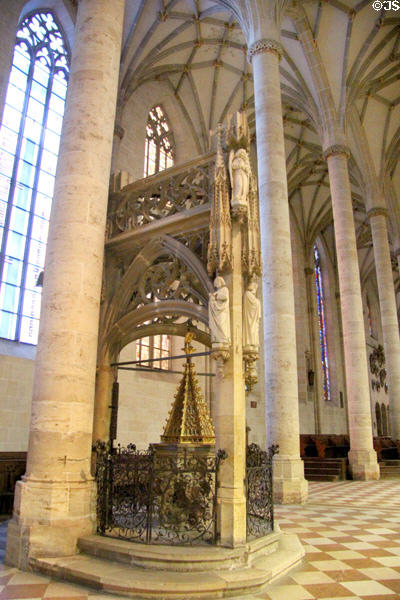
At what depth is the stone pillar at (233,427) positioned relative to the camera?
471 cm

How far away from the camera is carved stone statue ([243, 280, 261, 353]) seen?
5.41 m

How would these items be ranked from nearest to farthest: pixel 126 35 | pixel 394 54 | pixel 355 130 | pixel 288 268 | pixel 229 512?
pixel 229 512
pixel 288 268
pixel 126 35
pixel 394 54
pixel 355 130

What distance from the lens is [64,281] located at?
5.62m

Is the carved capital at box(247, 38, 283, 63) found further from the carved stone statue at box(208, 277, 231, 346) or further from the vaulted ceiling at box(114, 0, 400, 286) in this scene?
the carved stone statue at box(208, 277, 231, 346)

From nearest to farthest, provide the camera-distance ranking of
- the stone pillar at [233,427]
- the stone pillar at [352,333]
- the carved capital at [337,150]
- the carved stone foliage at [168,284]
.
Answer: the stone pillar at [233,427], the carved stone foliage at [168,284], the stone pillar at [352,333], the carved capital at [337,150]

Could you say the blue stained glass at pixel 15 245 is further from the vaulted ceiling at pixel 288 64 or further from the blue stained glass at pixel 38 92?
the vaulted ceiling at pixel 288 64

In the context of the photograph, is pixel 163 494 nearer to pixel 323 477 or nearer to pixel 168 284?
pixel 168 284

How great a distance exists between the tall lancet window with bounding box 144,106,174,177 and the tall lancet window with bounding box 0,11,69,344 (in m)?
4.53

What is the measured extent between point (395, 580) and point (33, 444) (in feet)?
13.1

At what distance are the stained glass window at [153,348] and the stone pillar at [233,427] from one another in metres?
9.71

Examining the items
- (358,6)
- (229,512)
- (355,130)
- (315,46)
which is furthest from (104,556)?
(355,130)

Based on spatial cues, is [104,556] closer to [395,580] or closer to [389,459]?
[395,580]

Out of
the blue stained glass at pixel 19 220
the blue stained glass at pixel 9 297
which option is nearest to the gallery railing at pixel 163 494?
the blue stained glass at pixel 9 297

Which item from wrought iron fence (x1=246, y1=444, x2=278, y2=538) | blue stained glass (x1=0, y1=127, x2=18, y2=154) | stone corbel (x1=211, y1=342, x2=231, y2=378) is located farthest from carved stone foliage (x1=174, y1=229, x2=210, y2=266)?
blue stained glass (x1=0, y1=127, x2=18, y2=154)
